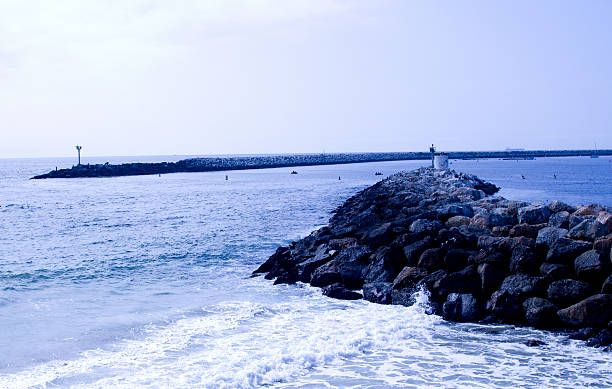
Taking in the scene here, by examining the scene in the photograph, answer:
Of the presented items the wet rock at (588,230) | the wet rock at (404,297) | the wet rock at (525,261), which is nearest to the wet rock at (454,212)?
the wet rock at (588,230)

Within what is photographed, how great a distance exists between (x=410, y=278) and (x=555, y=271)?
2381 mm

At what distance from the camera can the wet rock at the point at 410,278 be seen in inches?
364

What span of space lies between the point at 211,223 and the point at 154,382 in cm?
1546

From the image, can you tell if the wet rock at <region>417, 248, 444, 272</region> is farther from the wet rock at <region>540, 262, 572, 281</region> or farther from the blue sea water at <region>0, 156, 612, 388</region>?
the wet rock at <region>540, 262, 572, 281</region>

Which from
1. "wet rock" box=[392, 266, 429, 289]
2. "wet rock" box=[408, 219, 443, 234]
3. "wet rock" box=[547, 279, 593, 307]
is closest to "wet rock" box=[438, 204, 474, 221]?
"wet rock" box=[408, 219, 443, 234]

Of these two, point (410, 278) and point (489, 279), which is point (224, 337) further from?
point (489, 279)

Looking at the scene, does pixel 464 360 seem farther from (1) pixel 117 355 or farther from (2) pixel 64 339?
(2) pixel 64 339

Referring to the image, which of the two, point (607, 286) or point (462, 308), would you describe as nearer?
point (607, 286)

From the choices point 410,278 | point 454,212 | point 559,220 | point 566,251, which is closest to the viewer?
point 566,251

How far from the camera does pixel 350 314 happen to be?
8.51 meters

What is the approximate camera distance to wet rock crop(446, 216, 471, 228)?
37.9 feet

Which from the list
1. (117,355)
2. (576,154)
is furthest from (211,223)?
(576,154)

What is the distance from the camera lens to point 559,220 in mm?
10328

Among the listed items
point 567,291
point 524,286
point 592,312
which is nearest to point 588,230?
point 567,291
